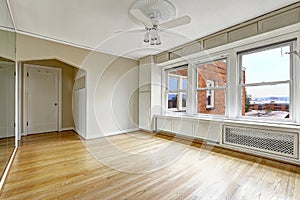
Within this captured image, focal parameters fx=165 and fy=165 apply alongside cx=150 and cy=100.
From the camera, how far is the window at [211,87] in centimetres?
384

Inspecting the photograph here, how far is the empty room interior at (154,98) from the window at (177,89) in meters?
0.04

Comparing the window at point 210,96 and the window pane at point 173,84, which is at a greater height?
the window pane at point 173,84

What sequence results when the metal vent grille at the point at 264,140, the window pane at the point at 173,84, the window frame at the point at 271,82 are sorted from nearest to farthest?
the metal vent grille at the point at 264,140, the window frame at the point at 271,82, the window pane at the point at 173,84

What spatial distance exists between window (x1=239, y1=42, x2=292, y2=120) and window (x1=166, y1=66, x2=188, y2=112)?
1609 mm

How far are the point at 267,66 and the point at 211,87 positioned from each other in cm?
121

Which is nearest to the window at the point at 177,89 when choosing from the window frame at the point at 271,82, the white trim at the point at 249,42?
the white trim at the point at 249,42

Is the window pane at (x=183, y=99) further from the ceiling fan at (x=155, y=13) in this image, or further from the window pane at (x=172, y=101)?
the ceiling fan at (x=155, y=13)

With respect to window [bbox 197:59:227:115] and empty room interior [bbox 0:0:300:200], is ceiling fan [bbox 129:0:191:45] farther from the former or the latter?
window [bbox 197:59:227:115]

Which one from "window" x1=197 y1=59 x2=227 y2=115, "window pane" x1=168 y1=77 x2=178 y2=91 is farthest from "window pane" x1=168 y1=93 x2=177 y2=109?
"window" x1=197 y1=59 x2=227 y2=115

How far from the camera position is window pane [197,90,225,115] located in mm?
3868

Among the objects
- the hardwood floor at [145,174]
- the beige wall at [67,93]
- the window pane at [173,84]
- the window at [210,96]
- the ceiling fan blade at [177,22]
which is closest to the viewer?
the hardwood floor at [145,174]

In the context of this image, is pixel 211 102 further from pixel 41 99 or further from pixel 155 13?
pixel 41 99

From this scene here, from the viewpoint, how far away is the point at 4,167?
7.25 ft

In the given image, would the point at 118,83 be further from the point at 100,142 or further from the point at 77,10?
the point at 77,10
